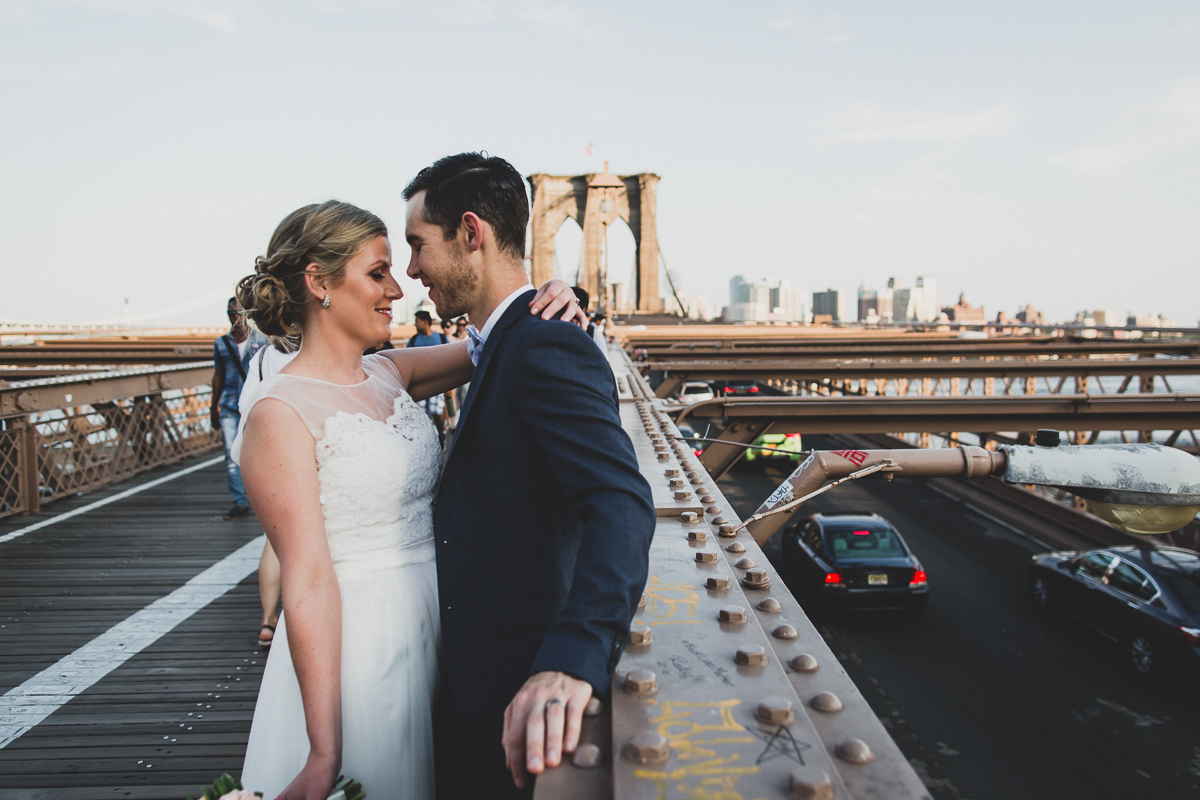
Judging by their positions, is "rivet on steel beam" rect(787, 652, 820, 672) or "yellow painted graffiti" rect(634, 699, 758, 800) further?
"rivet on steel beam" rect(787, 652, 820, 672)

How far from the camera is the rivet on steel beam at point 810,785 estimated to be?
923 millimetres

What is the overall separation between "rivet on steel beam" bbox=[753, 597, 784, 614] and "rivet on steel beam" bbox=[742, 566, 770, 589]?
8cm

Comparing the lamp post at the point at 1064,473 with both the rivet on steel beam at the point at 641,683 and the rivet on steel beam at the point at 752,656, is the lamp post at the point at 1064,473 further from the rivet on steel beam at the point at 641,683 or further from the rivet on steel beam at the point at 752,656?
the rivet on steel beam at the point at 641,683

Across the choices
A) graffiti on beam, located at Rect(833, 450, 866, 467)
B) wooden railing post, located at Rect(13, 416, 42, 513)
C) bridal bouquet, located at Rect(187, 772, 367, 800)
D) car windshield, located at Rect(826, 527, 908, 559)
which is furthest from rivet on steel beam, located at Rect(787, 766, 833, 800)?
car windshield, located at Rect(826, 527, 908, 559)

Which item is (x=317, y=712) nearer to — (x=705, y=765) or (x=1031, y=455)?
(x=705, y=765)

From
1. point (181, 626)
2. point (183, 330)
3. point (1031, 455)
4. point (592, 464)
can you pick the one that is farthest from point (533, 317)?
point (183, 330)

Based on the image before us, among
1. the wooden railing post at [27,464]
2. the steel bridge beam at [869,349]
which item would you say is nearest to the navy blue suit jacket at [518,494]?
the wooden railing post at [27,464]

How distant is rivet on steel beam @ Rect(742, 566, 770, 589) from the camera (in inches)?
70.4

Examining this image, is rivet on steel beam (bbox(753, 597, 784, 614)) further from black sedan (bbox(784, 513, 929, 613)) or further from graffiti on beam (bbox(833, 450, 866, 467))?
black sedan (bbox(784, 513, 929, 613))

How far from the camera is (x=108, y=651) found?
14.0ft

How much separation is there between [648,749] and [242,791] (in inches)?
35.6

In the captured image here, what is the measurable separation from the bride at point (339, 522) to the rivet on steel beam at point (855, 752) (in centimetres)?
96

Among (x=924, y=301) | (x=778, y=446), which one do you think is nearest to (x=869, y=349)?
(x=778, y=446)

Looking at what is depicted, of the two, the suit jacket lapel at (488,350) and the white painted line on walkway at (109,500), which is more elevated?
the suit jacket lapel at (488,350)
